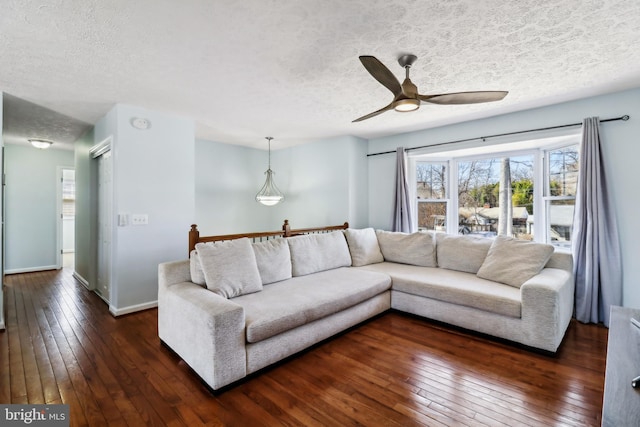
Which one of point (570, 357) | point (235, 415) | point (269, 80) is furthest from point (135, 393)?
point (570, 357)

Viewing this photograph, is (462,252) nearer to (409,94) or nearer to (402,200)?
(402,200)

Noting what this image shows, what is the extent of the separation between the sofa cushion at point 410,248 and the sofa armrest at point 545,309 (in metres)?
1.28

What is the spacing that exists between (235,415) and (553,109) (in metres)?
4.31

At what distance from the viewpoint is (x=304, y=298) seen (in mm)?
2488

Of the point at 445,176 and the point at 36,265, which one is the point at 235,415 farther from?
the point at 36,265

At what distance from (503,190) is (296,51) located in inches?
135

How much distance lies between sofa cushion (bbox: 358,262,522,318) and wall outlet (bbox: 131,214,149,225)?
9.06ft

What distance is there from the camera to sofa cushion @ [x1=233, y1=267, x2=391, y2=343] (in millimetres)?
2121

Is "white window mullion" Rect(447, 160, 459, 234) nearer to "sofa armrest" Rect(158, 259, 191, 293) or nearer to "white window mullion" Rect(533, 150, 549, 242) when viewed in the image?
"white window mullion" Rect(533, 150, 549, 242)

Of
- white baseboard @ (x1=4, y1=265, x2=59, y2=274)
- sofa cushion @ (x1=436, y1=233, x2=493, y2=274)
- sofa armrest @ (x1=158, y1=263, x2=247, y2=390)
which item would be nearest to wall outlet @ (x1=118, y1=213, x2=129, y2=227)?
sofa armrest @ (x1=158, y1=263, x2=247, y2=390)

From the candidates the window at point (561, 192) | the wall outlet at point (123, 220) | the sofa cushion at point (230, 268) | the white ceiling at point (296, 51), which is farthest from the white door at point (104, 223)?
the window at point (561, 192)

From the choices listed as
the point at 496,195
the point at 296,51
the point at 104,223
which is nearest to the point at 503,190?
the point at 496,195

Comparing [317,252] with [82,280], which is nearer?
[317,252]

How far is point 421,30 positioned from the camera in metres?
1.89
